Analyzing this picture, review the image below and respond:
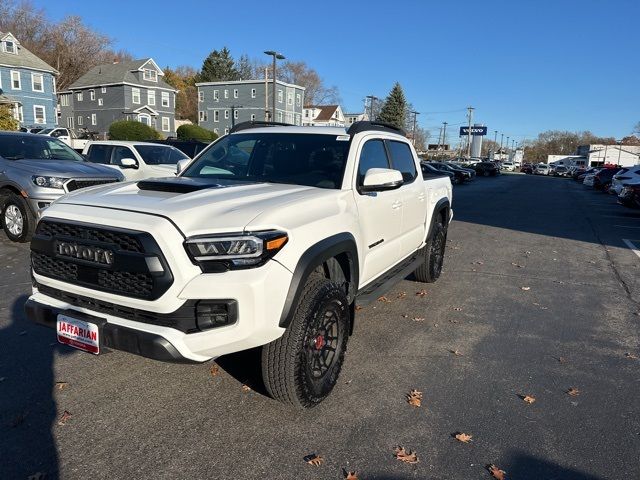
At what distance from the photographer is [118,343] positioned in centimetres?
269

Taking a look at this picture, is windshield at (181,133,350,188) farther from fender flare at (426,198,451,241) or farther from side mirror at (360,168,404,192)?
fender flare at (426,198,451,241)

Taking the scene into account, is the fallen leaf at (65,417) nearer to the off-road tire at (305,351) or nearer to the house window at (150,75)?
Answer: the off-road tire at (305,351)

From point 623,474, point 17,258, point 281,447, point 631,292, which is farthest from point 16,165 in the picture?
point 631,292

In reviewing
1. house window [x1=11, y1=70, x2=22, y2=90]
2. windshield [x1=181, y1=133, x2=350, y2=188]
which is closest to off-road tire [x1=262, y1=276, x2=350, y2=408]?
windshield [x1=181, y1=133, x2=350, y2=188]

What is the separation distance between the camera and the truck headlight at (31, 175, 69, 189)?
7.42 m

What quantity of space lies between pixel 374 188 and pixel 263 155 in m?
1.13

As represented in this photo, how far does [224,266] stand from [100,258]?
0.76 meters

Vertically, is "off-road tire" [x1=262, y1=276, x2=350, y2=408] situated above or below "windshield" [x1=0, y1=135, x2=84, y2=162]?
below

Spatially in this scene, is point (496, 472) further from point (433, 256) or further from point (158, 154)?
point (158, 154)

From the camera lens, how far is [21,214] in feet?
24.9

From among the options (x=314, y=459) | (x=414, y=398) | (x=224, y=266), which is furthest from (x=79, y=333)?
(x=414, y=398)

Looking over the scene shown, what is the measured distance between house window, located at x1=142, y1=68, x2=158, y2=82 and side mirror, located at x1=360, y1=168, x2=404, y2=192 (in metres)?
57.2

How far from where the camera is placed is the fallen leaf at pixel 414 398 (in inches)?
133

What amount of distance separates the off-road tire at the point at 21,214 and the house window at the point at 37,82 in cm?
4374
